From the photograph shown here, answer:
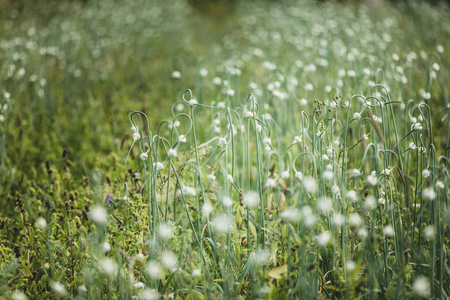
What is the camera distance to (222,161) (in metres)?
2.19

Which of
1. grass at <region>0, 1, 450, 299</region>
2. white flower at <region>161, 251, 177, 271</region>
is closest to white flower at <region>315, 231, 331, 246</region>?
grass at <region>0, 1, 450, 299</region>

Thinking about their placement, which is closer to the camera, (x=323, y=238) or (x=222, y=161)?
(x=323, y=238)

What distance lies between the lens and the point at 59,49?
418 cm

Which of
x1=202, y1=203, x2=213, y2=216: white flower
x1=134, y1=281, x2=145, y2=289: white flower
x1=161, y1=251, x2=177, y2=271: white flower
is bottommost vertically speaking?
x1=134, y1=281, x2=145, y2=289: white flower

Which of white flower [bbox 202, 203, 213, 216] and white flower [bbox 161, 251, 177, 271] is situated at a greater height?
white flower [bbox 202, 203, 213, 216]

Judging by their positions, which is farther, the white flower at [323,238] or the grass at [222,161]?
the grass at [222,161]

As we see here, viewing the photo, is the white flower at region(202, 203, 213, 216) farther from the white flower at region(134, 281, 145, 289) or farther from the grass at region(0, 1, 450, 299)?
the white flower at region(134, 281, 145, 289)

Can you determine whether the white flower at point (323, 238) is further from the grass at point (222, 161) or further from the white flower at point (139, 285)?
the white flower at point (139, 285)

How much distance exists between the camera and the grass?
142 cm

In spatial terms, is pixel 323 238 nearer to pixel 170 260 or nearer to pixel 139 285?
pixel 170 260

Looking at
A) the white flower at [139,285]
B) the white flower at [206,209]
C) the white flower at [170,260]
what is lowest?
the white flower at [139,285]

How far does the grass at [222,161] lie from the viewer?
4.66 feet

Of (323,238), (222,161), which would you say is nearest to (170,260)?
(323,238)

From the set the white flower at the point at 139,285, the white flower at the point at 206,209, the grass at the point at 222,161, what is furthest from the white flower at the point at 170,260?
the white flower at the point at 206,209
